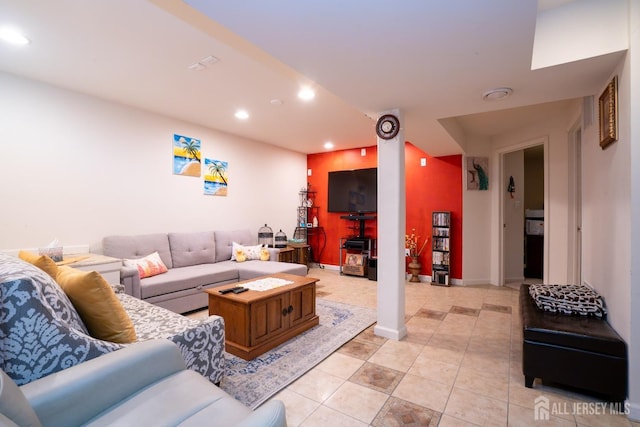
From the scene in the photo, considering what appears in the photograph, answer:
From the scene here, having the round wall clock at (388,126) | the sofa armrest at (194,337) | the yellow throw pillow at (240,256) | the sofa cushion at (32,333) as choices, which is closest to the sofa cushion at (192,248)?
the yellow throw pillow at (240,256)

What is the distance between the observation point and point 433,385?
208 cm

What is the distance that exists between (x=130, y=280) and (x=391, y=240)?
2.65 meters

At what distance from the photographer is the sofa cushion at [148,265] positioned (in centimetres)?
329

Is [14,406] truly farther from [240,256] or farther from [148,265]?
[240,256]

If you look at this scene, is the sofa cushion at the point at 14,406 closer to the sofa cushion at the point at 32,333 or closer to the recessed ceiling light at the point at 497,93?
the sofa cushion at the point at 32,333

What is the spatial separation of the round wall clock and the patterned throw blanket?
6.03 ft

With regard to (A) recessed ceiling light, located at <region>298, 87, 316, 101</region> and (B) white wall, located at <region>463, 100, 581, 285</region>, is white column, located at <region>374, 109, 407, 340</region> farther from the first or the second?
(B) white wall, located at <region>463, 100, 581, 285</region>

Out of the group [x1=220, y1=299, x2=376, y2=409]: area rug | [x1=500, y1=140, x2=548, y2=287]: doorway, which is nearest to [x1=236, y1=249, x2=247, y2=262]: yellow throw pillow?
[x1=220, y1=299, x2=376, y2=409]: area rug

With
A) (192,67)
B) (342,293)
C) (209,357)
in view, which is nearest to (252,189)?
(342,293)

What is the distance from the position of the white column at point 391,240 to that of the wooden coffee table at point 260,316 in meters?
0.77

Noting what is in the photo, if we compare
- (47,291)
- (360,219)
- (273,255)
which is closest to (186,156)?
→ (273,255)

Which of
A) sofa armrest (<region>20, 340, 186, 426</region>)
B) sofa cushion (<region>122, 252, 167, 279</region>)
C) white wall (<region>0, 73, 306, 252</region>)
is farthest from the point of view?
sofa cushion (<region>122, 252, 167, 279</region>)

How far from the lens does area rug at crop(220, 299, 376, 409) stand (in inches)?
78.9

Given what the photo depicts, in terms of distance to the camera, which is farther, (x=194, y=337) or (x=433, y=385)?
(x=433, y=385)
